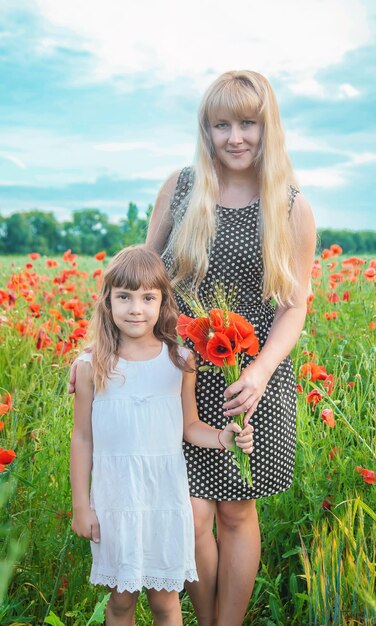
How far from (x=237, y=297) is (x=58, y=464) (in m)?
0.89

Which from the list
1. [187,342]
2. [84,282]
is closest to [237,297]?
[187,342]

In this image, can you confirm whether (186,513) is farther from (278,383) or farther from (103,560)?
(278,383)

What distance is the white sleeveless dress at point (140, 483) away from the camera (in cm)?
217

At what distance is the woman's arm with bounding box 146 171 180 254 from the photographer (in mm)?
2682

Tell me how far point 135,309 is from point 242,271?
1.51 feet

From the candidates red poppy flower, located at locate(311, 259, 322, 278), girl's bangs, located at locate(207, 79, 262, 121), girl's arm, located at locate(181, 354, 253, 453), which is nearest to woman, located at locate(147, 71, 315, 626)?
girl's bangs, located at locate(207, 79, 262, 121)

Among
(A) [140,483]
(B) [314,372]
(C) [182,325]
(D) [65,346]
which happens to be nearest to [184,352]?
(C) [182,325]

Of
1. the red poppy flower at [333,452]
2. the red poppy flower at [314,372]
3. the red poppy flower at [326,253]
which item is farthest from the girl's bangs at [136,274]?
the red poppy flower at [326,253]

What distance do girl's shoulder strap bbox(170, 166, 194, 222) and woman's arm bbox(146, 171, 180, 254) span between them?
0.02 metres

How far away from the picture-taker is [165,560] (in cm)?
220

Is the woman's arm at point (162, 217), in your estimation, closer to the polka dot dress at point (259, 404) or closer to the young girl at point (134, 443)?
the polka dot dress at point (259, 404)

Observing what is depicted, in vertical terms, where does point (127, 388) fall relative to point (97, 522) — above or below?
above

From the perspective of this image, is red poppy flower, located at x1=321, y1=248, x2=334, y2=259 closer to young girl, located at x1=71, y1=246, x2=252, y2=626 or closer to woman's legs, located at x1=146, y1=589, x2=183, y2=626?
young girl, located at x1=71, y1=246, x2=252, y2=626

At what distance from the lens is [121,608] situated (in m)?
2.28
